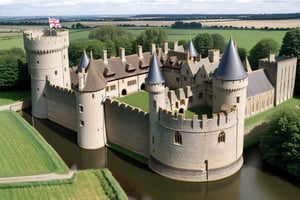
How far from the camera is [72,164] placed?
33438 mm

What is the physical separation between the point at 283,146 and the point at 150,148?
11018 mm

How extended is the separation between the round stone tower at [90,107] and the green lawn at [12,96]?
18.3 metres

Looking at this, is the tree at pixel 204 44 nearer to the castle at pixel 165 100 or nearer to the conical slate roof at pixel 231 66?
the castle at pixel 165 100

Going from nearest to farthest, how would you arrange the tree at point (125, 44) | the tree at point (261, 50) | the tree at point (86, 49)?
the tree at point (261, 50)
the tree at point (86, 49)
the tree at point (125, 44)

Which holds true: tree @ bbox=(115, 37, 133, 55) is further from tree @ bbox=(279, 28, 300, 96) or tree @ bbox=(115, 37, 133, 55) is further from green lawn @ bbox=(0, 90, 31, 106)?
tree @ bbox=(279, 28, 300, 96)

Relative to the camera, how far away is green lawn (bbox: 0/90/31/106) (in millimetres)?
50375

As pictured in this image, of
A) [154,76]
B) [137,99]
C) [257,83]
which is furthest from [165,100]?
[257,83]

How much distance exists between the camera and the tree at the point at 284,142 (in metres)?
29.3

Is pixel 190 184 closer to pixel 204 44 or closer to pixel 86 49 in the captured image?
pixel 86 49

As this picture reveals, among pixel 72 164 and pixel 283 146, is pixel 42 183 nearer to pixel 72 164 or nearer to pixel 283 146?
pixel 72 164

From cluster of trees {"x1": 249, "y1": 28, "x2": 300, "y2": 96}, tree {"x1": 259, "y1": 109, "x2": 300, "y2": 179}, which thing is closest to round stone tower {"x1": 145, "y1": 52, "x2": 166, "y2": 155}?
tree {"x1": 259, "y1": 109, "x2": 300, "y2": 179}

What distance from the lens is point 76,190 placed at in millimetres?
27641

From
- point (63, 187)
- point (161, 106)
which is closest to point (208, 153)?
point (161, 106)

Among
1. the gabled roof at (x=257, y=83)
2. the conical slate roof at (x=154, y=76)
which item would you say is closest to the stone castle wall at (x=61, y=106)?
the conical slate roof at (x=154, y=76)
